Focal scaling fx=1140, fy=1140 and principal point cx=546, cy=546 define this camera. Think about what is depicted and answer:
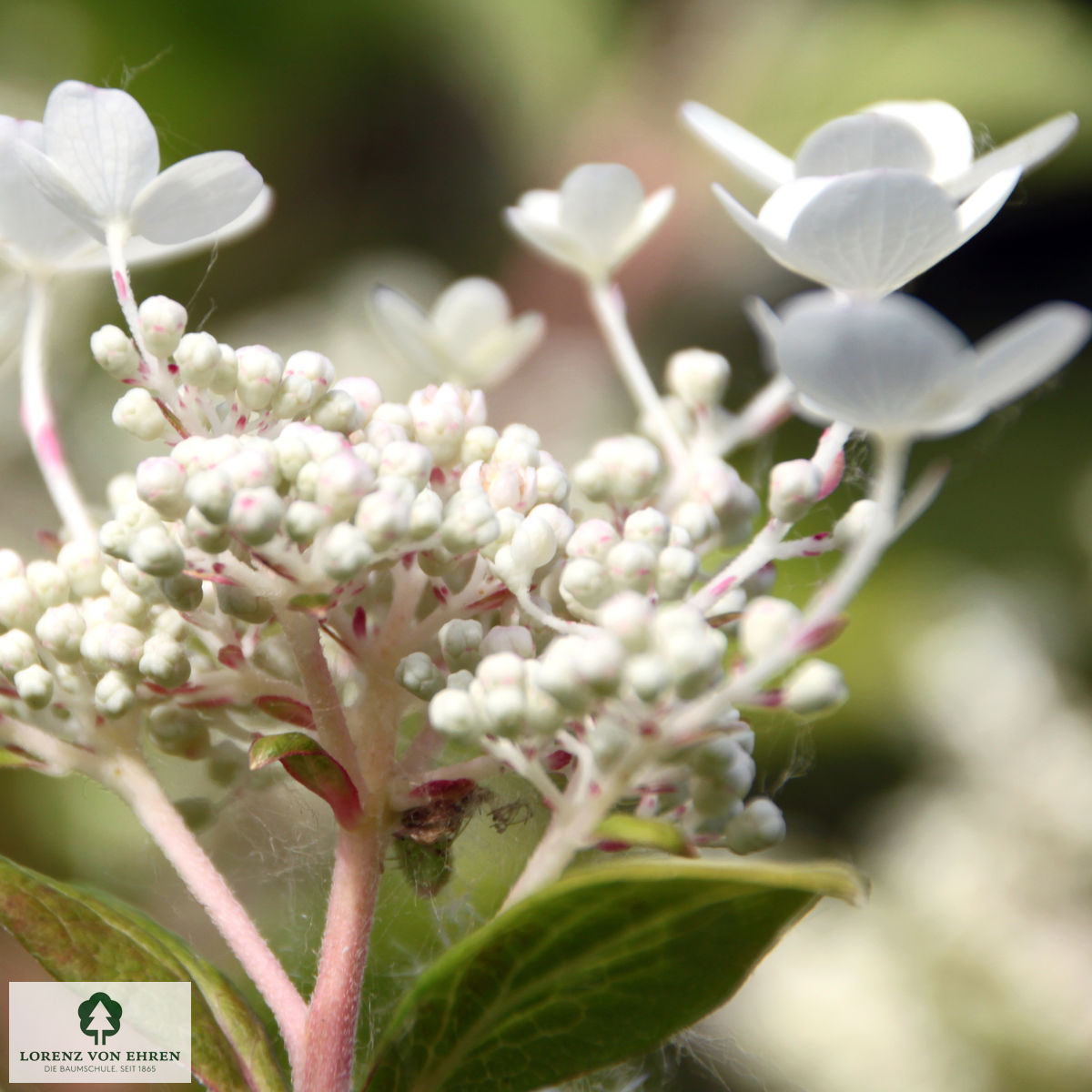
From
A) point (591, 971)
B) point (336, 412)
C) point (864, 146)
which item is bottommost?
point (591, 971)

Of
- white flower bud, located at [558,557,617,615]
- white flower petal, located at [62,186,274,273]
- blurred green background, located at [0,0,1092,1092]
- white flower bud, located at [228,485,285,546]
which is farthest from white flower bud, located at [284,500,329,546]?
blurred green background, located at [0,0,1092,1092]

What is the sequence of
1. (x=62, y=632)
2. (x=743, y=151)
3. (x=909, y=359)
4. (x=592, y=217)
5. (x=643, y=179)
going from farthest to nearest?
(x=643, y=179), (x=592, y=217), (x=743, y=151), (x=62, y=632), (x=909, y=359)

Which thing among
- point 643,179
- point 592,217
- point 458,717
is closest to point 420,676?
point 458,717

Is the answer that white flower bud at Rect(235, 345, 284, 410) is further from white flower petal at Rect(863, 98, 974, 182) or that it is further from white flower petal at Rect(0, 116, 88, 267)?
white flower petal at Rect(863, 98, 974, 182)

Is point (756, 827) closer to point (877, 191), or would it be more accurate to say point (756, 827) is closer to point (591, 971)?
point (591, 971)

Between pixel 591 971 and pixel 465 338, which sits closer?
pixel 591 971

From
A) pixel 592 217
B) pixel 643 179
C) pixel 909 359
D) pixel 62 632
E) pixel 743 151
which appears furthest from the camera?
pixel 643 179

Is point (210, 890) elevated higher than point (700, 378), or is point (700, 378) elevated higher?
point (700, 378)
